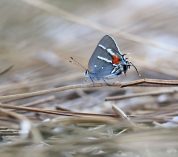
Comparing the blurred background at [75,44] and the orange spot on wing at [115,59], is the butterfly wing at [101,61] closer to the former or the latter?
the orange spot on wing at [115,59]

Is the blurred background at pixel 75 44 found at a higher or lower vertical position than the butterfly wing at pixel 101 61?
higher

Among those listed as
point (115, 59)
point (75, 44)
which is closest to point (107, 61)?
point (115, 59)

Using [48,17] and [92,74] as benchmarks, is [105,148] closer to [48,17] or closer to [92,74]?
[92,74]

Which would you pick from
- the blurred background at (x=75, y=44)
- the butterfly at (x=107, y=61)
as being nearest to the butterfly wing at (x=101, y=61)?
the butterfly at (x=107, y=61)

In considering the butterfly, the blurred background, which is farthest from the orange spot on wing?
the blurred background

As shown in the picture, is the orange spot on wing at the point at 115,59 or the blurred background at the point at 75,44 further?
the blurred background at the point at 75,44

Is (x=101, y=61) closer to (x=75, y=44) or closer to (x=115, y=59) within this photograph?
(x=115, y=59)

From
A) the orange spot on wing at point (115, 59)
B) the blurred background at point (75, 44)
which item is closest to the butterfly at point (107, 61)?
the orange spot on wing at point (115, 59)
